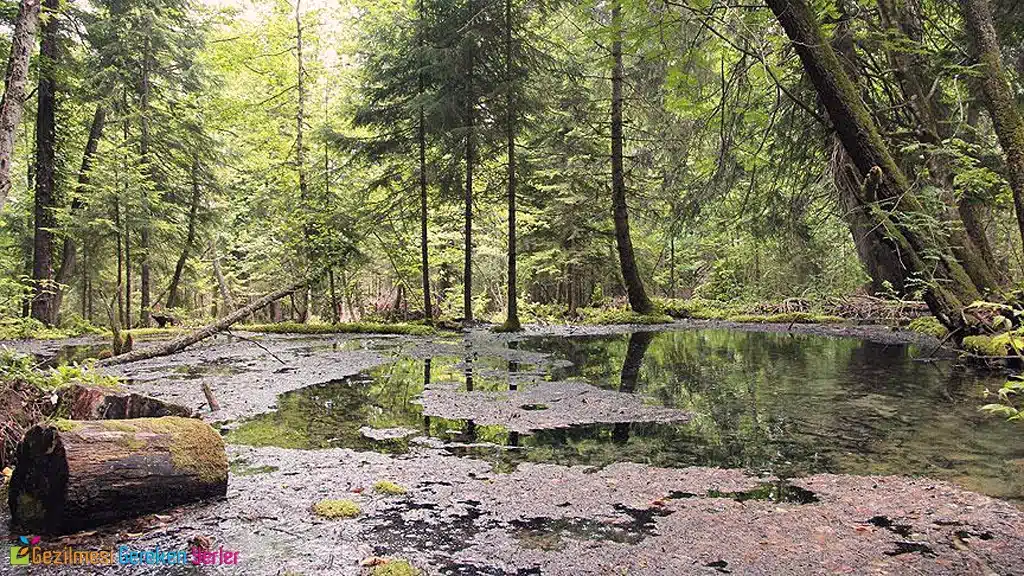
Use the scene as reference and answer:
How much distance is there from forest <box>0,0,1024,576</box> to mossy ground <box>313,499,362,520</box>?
2 centimetres

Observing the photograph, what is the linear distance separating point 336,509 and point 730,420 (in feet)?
12.7

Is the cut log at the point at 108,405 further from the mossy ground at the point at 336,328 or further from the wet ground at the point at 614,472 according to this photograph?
the mossy ground at the point at 336,328

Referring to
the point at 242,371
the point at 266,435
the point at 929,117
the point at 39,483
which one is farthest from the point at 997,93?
the point at 242,371

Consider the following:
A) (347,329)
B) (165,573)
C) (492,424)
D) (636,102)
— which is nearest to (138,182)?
(347,329)

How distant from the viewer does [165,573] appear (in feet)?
8.68

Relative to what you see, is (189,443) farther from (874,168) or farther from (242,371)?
(874,168)

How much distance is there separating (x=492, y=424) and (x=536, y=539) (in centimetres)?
243

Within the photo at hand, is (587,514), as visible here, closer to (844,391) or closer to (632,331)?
(844,391)

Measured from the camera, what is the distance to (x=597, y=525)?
318 cm

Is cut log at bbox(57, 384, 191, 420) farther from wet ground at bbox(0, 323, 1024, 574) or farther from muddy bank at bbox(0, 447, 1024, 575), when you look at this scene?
muddy bank at bbox(0, 447, 1024, 575)

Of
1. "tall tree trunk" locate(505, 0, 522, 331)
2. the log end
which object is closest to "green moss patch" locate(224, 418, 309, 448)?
the log end

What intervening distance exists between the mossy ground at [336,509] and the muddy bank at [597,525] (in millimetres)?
62

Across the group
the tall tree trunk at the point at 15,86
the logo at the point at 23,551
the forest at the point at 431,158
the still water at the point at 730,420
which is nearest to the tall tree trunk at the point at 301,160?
the forest at the point at 431,158

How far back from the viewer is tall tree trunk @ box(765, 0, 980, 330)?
6.34 meters
